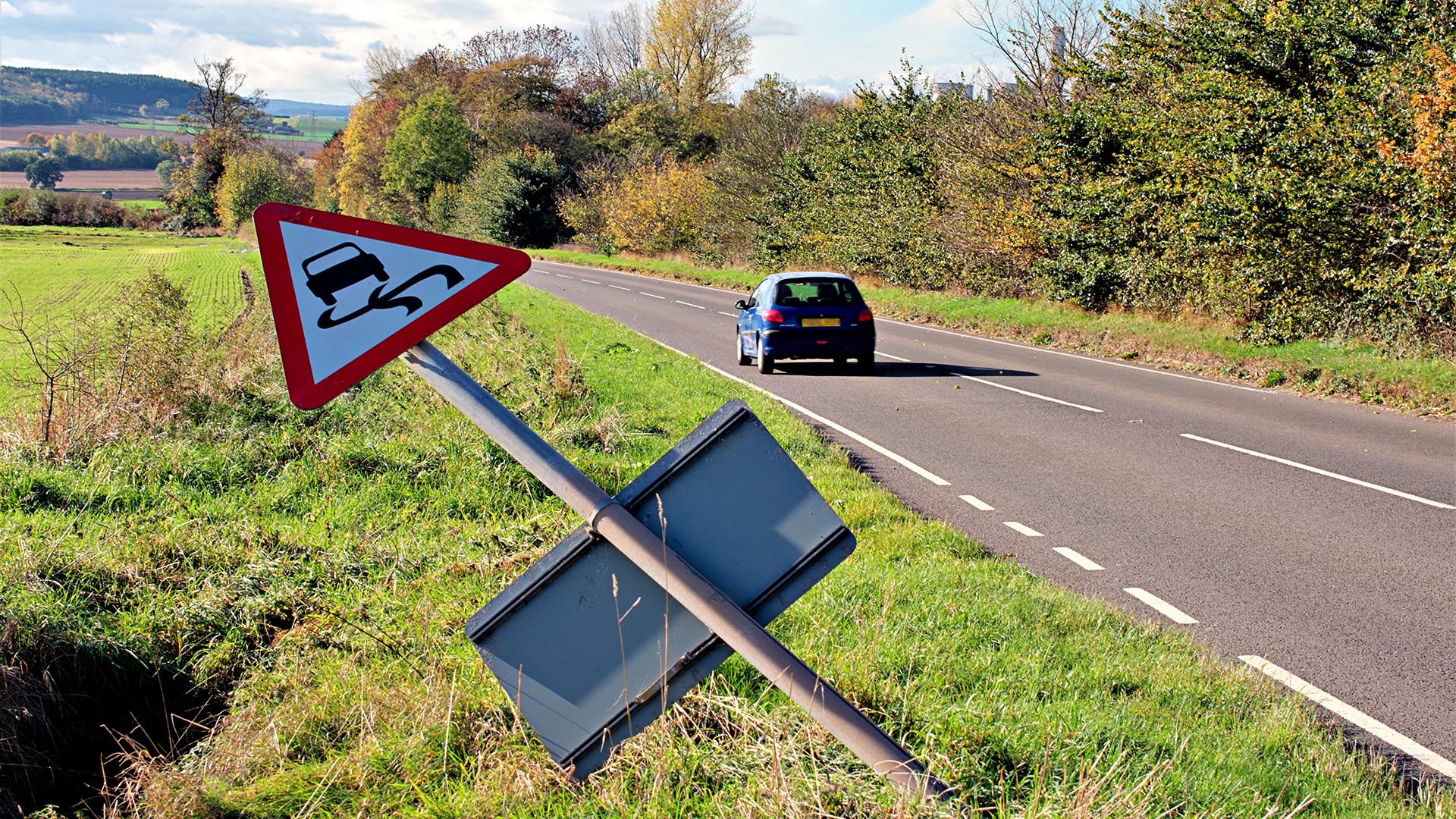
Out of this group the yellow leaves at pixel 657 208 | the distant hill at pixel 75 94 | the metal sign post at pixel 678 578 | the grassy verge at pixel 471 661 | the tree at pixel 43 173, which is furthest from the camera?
the distant hill at pixel 75 94

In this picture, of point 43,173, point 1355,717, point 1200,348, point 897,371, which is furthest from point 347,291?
point 43,173

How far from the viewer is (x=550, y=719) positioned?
2.51 m

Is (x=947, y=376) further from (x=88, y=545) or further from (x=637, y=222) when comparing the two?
(x=637, y=222)

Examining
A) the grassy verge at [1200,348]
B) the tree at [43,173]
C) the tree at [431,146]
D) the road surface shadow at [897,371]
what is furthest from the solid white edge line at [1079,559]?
the tree at [43,173]

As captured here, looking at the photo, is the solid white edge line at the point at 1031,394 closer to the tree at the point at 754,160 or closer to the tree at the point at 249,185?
the tree at the point at 754,160

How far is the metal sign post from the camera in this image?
2314 mm

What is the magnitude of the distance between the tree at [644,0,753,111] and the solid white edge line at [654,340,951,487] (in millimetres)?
58442

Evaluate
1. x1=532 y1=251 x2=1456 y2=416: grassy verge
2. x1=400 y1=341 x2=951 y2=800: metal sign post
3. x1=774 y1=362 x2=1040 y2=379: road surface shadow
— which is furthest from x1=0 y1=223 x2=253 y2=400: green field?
x1=532 y1=251 x2=1456 y2=416: grassy verge

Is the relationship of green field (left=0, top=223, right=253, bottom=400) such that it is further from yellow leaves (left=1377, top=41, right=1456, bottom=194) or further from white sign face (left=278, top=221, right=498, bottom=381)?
yellow leaves (left=1377, top=41, right=1456, bottom=194)

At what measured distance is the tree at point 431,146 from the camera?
76.5m

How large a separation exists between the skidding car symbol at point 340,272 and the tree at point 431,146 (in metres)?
78.8

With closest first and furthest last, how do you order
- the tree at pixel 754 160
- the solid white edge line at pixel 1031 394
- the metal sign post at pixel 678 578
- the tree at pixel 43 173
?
the metal sign post at pixel 678 578, the solid white edge line at pixel 1031 394, the tree at pixel 754 160, the tree at pixel 43 173

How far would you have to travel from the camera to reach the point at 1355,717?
4582mm

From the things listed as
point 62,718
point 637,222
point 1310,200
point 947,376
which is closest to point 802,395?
point 947,376
